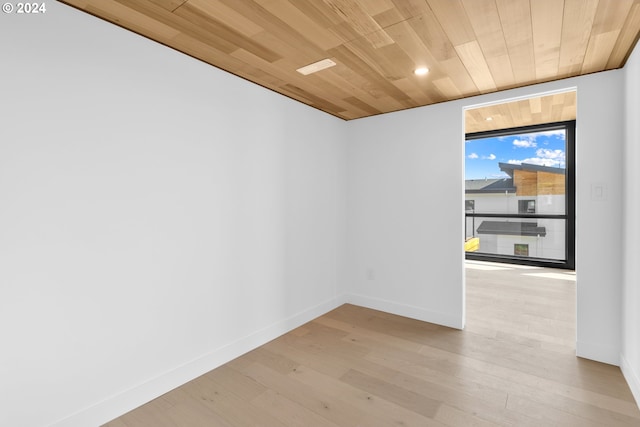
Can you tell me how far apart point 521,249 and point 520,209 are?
0.75 meters

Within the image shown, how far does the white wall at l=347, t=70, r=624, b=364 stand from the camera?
7.89ft

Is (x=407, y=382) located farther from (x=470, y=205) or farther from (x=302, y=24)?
(x=470, y=205)

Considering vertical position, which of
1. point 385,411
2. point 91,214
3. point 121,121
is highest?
point 121,121

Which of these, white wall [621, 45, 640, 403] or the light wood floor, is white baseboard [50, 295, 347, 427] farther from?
white wall [621, 45, 640, 403]

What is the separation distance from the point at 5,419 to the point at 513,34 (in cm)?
341

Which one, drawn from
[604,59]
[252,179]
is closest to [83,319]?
[252,179]

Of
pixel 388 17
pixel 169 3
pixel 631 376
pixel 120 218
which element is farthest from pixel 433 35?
pixel 631 376

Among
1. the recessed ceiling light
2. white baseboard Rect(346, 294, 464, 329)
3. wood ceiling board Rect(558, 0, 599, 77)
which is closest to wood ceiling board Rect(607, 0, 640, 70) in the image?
wood ceiling board Rect(558, 0, 599, 77)

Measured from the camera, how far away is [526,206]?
5.79 meters

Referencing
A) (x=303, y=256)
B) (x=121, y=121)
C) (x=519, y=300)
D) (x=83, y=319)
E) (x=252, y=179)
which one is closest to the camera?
(x=83, y=319)

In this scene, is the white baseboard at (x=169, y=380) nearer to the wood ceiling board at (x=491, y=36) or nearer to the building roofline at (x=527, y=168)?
the wood ceiling board at (x=491, y=36)

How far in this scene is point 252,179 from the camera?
8.91 ft

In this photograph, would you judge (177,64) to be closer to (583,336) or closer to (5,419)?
(5,419)

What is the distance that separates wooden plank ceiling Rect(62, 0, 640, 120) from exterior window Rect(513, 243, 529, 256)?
4.07 metres
